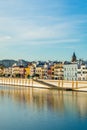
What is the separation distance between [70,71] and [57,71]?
5.71 meters

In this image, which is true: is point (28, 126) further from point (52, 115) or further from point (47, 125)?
point (52, 115)

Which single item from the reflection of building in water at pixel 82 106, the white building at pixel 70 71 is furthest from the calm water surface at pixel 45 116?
the white building at pixel 70 71

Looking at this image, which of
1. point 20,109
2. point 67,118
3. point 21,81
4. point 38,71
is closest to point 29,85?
point 21,81

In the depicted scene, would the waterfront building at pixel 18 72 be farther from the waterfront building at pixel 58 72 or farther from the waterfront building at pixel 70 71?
the waterfront building at pixel 70 71

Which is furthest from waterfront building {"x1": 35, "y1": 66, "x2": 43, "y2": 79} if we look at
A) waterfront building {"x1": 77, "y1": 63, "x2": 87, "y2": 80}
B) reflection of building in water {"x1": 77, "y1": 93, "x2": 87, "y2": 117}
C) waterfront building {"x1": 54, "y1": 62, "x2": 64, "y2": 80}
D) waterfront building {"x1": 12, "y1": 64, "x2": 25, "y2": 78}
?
reflection of building in water {"x1": 77, "y1": 93, "x2": 87, "y2": 117}

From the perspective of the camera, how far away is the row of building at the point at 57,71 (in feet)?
192

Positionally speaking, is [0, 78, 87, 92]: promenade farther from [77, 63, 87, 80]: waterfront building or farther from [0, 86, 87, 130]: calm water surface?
[0, 86, 87, 130]: calm water surface

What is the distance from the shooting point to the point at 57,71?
65.9 m

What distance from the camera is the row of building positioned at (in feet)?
192

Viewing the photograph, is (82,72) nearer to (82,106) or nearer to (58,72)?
(58,72)

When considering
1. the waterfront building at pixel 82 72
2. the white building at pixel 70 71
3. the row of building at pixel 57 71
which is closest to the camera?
the waterfront building at pixel 82 72

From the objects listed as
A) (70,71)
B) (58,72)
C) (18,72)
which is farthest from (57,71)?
(18,72)

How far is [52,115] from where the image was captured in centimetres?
2759

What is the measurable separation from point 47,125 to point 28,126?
117 cm
